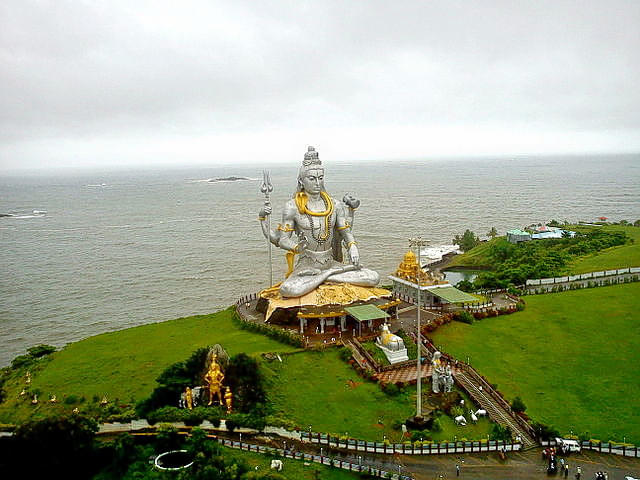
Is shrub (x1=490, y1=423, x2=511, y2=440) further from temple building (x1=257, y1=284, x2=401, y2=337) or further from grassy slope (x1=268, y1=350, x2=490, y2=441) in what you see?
temple building (x1=257, y1=284, x2=401, y2=337)

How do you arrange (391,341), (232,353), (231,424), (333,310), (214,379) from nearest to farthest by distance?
(231,424) < (214,379) < (391,341) < (232,353) < (333,310)

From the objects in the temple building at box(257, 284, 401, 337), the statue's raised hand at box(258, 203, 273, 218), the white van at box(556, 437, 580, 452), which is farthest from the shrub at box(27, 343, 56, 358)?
the white van at box(556, 437, 580, 452)

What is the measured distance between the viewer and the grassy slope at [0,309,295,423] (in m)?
23.1

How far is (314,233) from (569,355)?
14.3 metres

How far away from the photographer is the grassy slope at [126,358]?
23125 mm

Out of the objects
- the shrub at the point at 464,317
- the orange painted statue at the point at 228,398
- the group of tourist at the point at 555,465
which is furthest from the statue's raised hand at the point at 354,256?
the group of tourist at the point at 555,465

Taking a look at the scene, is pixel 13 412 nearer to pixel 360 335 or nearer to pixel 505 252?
pixel 360 335

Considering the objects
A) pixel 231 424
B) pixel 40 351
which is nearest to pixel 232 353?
pixel 231 424

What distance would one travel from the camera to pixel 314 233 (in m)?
30.6

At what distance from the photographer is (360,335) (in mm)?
27688

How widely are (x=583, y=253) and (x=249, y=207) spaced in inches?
3004

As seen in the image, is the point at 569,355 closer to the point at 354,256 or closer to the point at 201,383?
the point at 354,256

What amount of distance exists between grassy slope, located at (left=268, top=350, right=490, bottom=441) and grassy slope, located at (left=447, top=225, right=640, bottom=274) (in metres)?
25.8

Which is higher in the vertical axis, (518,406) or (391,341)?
(391,341)
